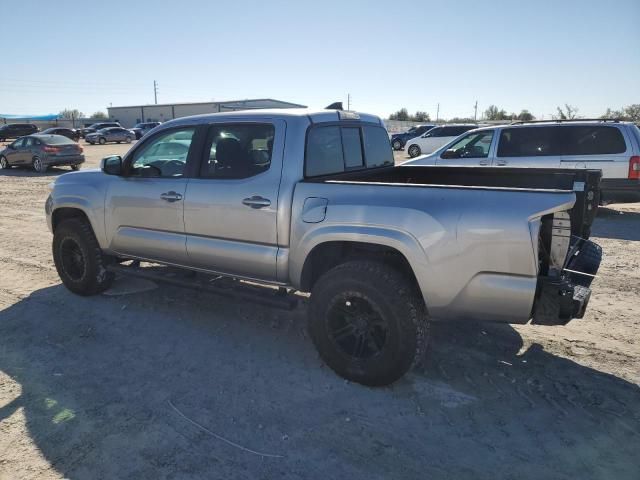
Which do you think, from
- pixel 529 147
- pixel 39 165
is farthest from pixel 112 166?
pixel 39 165

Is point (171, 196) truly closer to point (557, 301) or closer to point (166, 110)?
point (557, 301)

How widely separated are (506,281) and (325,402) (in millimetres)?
1459

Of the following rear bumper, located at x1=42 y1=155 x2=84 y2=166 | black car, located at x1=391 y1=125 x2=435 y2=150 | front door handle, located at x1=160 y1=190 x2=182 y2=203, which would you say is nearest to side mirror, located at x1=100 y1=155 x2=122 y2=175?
front door handle, located at x1=160 y1=190 x2=182 y2=203

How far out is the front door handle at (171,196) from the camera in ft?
14.2

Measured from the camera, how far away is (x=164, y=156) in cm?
470

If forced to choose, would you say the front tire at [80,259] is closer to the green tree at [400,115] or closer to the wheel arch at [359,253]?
the wheel arch at [359,253]

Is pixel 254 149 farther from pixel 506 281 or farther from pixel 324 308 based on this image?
pixel 506 281

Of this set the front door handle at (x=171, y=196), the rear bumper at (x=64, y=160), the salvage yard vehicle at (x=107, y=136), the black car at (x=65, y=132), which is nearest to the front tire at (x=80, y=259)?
the front door handle at (x=171, y=196)

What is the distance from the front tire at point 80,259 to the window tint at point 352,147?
9.47ft

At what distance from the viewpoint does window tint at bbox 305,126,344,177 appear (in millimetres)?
3868

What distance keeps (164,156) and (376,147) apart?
2.16 meters

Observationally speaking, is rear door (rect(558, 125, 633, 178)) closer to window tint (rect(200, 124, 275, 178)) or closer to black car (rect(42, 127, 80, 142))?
window tint (rect(200, 124, 275, 178))

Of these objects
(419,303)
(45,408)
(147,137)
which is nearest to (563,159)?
(419,303)

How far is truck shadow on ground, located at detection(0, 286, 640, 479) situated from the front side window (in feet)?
20.7
